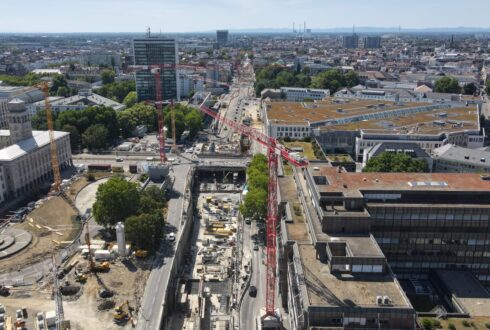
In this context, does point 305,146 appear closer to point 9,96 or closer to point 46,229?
point 46,229

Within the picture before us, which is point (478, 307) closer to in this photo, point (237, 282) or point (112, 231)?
point (237, 282)

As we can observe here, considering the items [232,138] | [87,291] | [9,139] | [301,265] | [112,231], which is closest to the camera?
[301,265]

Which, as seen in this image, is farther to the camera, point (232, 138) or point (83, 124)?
point (232, 138)

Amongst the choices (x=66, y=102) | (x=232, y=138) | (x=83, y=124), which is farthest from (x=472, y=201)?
(x=66, y=102)

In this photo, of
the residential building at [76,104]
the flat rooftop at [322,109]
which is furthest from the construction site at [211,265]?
the residential building at [76,104]

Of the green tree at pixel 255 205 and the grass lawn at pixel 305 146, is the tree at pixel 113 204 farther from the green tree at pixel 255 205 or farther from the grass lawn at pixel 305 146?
the grass lawn at pixel 305 146

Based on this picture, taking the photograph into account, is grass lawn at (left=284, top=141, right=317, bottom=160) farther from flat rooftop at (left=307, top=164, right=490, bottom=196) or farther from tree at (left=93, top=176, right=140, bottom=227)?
tree at (left=93, top=176, right=140, bottom=227)
